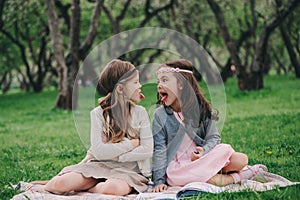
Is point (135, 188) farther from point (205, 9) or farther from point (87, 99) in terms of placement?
point (205, 9)

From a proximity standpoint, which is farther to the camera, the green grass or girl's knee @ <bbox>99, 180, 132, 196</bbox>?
the green grass

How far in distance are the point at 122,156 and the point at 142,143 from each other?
8.1 inches

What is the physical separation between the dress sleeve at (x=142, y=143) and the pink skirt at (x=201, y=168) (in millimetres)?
296

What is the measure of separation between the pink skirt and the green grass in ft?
1.62

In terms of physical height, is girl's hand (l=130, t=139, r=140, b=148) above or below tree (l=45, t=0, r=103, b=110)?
below

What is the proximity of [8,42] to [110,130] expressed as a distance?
74.1ft

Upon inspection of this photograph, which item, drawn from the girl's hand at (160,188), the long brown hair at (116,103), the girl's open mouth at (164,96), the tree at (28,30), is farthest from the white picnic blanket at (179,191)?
the tree at (28,30)

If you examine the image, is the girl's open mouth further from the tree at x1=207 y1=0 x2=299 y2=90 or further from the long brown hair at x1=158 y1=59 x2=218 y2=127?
the tree at x1=207 y1=0 x2=299 y2=90

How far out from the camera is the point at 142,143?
4621 millimetres

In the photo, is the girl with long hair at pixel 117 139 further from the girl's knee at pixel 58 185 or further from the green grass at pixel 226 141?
the green grass at pixel 226 141

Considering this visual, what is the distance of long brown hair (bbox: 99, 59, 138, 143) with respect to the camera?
463cm

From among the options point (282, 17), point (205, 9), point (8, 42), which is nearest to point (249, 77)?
point (282, 17)

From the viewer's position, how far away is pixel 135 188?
4.57 m

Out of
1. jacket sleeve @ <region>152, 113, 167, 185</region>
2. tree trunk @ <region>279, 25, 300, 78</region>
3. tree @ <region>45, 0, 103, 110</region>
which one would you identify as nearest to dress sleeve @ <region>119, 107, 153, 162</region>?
jacket sleeve @ <region>152, 113, 167, 185</region>
